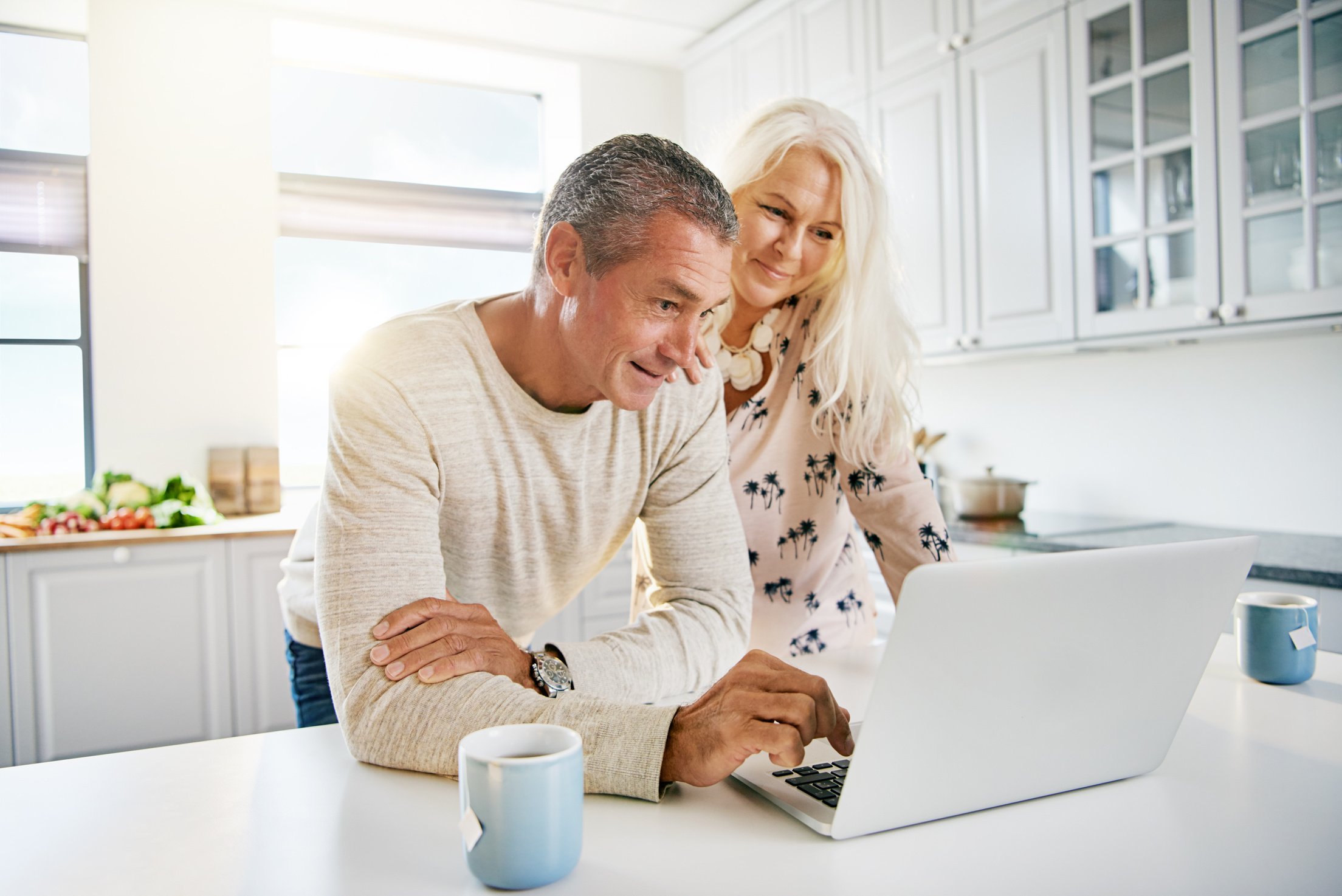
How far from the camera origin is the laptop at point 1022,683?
0.62 meters

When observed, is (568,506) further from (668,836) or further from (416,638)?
(668,836)

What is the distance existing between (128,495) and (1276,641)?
3.24 meters

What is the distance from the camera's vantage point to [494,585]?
1.17 m

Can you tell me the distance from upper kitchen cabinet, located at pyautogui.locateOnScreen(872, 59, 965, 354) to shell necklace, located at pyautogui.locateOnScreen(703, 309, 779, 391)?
1455 mm

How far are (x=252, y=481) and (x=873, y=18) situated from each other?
8.98 ft

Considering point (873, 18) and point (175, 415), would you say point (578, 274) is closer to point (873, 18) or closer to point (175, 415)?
point (873, 18)

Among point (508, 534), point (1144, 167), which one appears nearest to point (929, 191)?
point (1144, 167)

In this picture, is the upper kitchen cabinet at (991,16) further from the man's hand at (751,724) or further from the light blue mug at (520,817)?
the light blue mug at (520,817)

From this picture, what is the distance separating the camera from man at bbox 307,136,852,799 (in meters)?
0.79

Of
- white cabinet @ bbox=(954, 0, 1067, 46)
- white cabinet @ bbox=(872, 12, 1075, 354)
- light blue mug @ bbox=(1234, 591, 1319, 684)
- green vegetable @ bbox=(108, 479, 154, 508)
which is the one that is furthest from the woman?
green vegetable @ bbox=(108, 479, 154, 508)

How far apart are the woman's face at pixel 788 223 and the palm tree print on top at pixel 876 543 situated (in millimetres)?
→ 396

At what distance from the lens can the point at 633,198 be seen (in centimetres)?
98

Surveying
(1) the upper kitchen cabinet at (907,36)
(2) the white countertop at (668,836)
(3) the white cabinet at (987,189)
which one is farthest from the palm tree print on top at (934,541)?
(1) the upper kitchen cabinet at (907,36)

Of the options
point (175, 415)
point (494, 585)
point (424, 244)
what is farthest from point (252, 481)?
point (494, 585)
